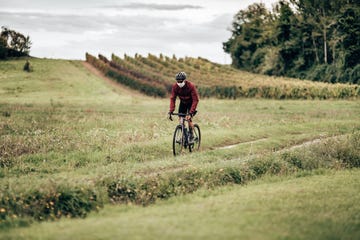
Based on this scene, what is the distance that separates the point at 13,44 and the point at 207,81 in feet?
94.5

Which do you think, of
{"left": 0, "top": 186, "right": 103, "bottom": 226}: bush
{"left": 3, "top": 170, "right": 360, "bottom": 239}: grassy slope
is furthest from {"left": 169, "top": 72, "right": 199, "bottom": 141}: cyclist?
{"left": 0, "top": 186, "right": 103, "bottom": 226}: bush

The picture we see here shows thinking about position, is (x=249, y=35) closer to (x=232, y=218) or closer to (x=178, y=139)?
(x=178, y=139)

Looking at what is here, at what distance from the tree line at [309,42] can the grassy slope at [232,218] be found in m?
54.4

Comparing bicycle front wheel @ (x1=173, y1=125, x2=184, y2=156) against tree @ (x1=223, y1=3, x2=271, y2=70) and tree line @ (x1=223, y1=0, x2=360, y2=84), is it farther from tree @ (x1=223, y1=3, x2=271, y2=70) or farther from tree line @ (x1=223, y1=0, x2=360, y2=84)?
tree @ (x1=223, y1=3, x2=271, y2=70)

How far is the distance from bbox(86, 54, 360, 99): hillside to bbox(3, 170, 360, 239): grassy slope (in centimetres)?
3908

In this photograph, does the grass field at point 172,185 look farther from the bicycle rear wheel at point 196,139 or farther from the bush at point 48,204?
the bicycle rear wheel at point 196,139

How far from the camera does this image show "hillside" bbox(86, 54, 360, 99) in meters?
48.4

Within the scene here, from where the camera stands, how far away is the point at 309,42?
77250 millimetres

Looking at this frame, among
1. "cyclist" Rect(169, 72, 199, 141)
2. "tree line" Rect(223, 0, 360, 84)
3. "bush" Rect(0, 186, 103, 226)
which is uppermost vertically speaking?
"tree line" Rect(223, 0, 360, 84)

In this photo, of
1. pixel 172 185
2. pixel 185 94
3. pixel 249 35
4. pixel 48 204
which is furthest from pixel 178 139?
pixel 249 35

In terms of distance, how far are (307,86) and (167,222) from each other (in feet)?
142

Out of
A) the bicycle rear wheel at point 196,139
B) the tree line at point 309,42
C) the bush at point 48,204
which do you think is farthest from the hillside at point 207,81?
the bush at point 48,204

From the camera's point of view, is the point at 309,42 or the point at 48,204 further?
the point at 309,42

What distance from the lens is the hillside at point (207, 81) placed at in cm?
4844
